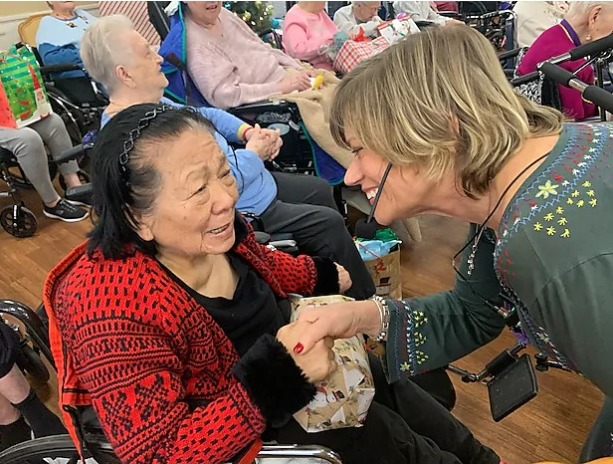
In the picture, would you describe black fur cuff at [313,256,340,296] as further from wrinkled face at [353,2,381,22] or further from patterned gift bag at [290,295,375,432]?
wrinkled face at [353,2,381,22]

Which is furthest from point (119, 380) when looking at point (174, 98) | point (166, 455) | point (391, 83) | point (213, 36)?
point (213, 36)

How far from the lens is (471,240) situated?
1.12 m

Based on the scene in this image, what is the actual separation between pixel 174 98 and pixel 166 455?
190 cm

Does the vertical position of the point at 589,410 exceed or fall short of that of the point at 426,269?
it exceeds it

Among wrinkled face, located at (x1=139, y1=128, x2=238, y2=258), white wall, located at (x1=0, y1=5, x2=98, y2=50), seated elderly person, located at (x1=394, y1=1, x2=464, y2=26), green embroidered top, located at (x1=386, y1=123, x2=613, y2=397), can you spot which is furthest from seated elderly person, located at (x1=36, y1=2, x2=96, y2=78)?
green embroidered top, located at (x1=386, y1=123, x2=613, y2=397)

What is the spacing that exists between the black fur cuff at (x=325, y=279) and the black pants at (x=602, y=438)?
2.33 feet

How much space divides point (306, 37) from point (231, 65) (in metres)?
0.79

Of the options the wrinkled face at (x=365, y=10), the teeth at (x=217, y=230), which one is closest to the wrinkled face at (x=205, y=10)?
the wrinkled face at (x=365, y=10)

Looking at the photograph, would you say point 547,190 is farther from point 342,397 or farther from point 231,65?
point 231,65

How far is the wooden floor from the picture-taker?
5.68ft

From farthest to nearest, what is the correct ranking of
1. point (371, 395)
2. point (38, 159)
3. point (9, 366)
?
point (38, 159) → point (9, 366) → point (371, 395)

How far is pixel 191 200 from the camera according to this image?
112 centimetres

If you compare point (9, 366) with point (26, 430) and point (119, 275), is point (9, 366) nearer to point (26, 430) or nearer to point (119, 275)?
point (26, 430)

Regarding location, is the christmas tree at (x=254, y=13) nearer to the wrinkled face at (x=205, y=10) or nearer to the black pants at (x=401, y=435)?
the wrinkled face at (x=205, y=10)
